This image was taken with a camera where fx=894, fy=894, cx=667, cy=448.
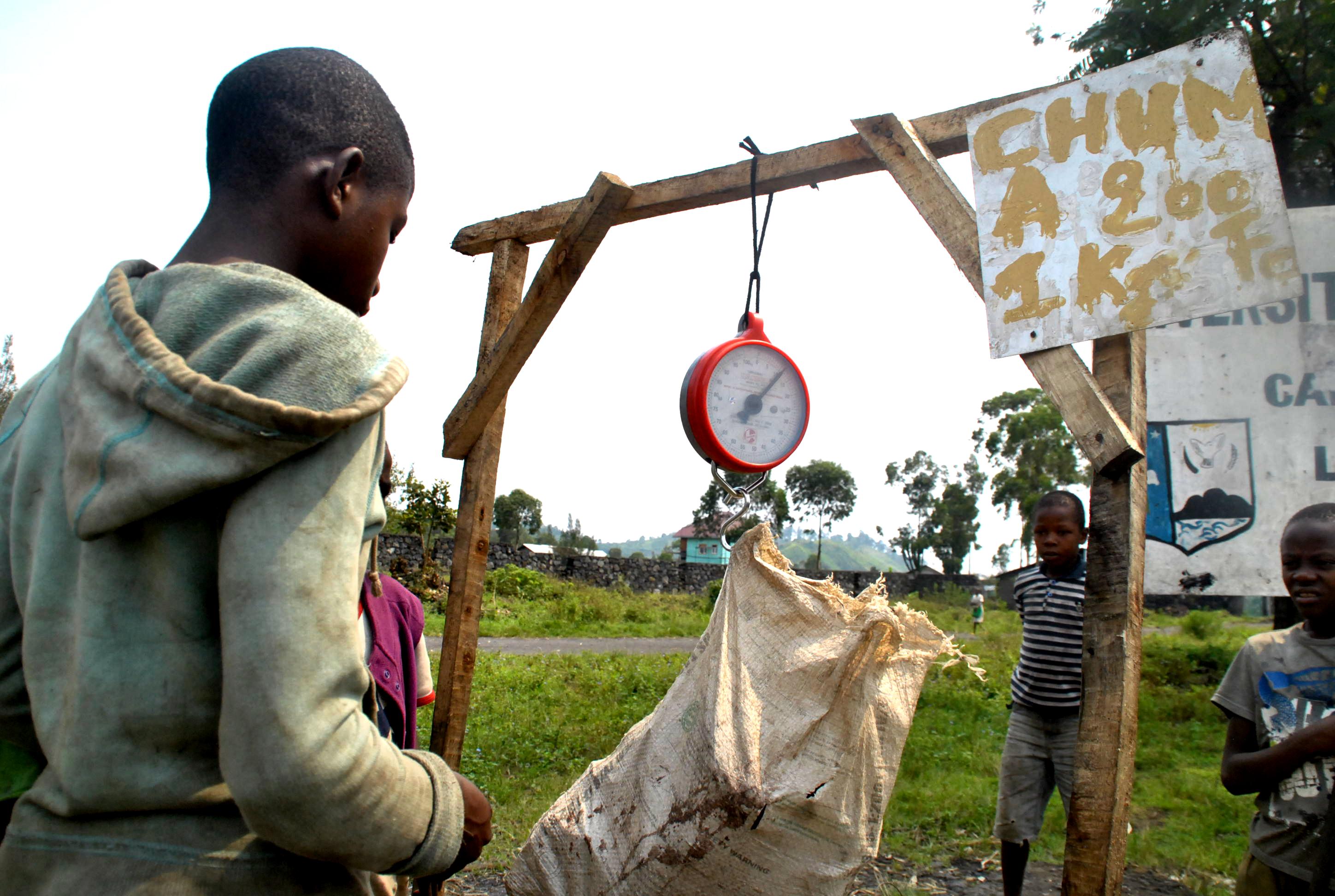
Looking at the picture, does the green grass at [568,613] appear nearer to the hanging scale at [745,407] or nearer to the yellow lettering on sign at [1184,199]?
the hanging scale at [745,407]

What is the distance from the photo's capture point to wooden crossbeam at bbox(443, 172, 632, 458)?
269cm

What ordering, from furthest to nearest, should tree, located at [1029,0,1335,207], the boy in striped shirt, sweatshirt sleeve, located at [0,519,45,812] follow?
tree, located at [1029,0,1335,207] < the boy in striped shirt < sweatshirt sleeve, located at [0,519,45,812]

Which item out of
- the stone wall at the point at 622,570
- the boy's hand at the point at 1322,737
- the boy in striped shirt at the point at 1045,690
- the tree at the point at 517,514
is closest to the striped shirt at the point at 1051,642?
the boy in striped shirt at the point at 1045,690

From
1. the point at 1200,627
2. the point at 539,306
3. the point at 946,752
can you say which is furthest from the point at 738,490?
the point at 1200,627

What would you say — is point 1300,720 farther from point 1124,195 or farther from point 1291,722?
point 1124,195

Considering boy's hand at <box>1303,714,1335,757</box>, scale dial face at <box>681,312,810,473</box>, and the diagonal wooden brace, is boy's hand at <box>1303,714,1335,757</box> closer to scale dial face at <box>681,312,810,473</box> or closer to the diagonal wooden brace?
the diagonal wooden brace

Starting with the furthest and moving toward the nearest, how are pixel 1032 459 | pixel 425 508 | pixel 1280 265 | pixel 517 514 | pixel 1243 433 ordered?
1. pixel 517 514
2. pixel 1032 459
3. pixel 425 508
4. pixel 1243 433
5. pixel 1280 265

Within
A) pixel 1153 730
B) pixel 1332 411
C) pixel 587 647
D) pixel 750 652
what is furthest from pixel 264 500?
pixel 587 647

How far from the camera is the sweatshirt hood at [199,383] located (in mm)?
784

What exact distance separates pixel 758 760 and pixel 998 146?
1525 millimetres

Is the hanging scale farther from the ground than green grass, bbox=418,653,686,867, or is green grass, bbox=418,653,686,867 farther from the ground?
the hanging scale

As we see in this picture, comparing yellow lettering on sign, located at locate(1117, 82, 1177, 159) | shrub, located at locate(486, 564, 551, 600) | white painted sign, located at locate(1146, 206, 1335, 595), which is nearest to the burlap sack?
yellow lettering on sign, located at locate(1117, 82, 1177, 159)

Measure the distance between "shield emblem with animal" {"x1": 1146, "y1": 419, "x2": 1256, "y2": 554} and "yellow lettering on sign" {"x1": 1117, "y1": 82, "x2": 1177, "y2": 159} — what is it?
2200mm

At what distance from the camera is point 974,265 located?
2.04 m
